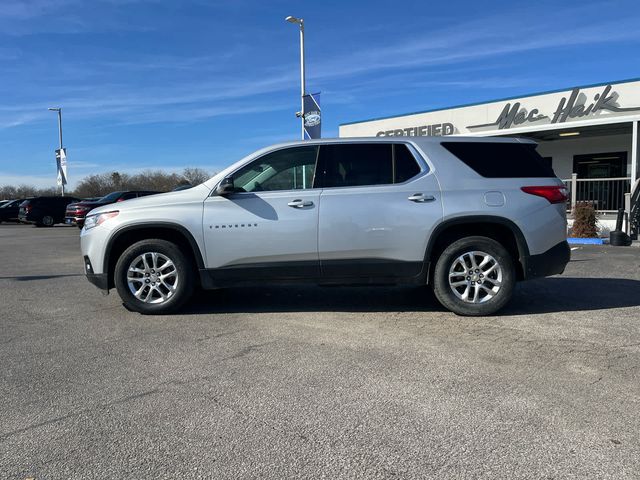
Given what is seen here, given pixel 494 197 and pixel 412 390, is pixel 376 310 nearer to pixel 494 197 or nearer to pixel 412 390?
pixel 494 197

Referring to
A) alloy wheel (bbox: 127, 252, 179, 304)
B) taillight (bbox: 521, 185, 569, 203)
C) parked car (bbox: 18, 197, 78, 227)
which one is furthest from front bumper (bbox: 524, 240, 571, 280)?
parked car (bbox: 18, 197, 78, 227)

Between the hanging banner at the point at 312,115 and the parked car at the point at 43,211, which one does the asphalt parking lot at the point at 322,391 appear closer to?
the hanging banner at the point at 312,115

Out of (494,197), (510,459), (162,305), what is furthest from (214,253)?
(510,459)

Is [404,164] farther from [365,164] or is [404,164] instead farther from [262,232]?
[262,232]

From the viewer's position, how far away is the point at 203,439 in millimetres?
3031

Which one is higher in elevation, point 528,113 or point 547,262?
point 528,113

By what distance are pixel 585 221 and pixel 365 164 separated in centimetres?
1084

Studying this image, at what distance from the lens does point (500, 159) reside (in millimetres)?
5828

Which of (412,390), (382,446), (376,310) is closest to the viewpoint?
(382,446)

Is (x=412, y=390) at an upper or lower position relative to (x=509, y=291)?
lower

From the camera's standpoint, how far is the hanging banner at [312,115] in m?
18.1

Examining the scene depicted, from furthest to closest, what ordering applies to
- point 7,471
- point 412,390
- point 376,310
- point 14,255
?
point 14,255 < point 376,310 < point 412,390 < point 7,471

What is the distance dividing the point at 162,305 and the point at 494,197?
3.80 m

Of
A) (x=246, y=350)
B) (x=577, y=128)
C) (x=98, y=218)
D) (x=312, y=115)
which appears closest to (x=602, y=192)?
(x=577, y=128)
